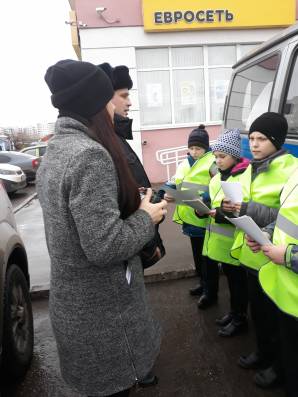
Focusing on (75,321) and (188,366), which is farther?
(188,366)

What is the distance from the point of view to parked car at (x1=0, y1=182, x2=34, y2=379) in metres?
2.55

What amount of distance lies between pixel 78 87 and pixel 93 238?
0.54 metres

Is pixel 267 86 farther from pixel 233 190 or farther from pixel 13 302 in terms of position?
pixel 13 302

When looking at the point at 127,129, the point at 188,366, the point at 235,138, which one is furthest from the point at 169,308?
the point at 127,129

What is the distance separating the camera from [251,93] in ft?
12.6

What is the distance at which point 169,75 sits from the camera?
1070 centimetres

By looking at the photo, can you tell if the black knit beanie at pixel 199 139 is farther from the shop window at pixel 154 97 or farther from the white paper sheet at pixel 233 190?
the shop window at pixel 154 97

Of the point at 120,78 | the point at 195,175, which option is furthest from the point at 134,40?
the point at 120,78

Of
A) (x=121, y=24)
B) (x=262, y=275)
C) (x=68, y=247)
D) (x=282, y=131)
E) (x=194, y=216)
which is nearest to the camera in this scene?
(x=68, y=247)

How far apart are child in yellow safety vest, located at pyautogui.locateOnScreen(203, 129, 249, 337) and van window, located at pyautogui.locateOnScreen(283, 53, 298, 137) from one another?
376 mm

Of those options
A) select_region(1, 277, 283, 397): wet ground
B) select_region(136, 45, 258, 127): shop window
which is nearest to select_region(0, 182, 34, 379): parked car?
select_region(1, 277, 283, 397): wet ground

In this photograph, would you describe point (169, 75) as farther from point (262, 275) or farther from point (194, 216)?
point (262, 275)

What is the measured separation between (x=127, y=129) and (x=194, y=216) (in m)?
1.35

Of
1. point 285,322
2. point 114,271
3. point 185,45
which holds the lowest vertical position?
point 285,322
